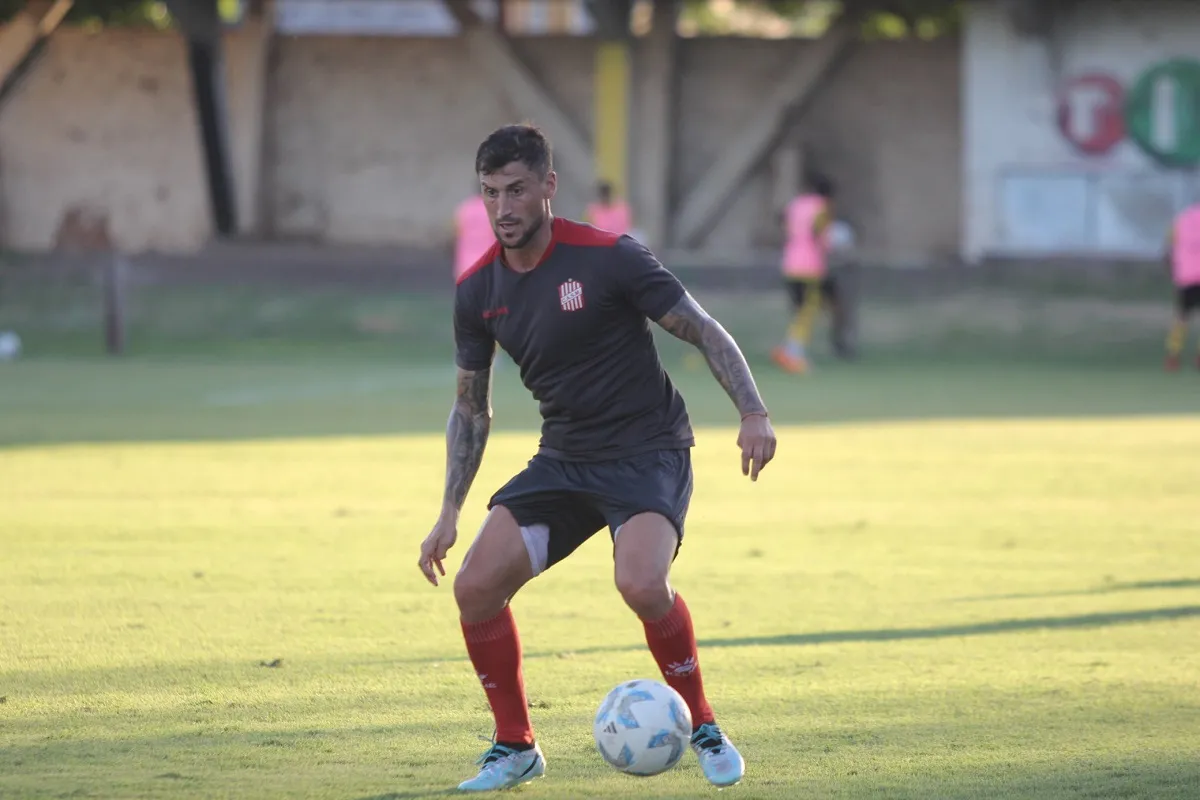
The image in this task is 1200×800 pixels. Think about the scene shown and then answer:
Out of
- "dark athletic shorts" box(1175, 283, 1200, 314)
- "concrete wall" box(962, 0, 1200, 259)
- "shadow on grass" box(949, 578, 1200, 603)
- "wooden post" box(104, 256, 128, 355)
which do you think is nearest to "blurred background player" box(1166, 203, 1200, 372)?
"dark athletic shorts" box(1175, 283, 1200, 314)

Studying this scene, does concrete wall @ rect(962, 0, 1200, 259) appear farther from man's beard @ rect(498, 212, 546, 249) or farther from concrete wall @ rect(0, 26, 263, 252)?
man's beard @ rect(498, 212, 546, 249)

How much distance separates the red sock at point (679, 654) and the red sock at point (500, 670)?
387mm

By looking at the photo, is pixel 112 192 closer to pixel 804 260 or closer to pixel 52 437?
pixel 804 260

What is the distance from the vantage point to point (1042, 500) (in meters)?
12.0

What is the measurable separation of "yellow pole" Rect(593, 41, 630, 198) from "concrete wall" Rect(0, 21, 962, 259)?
0.92 m

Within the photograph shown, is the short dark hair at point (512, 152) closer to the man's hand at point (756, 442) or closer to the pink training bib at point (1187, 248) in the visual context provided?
the man's hand at point (756, 442)

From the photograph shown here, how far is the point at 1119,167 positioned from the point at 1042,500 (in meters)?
13.9

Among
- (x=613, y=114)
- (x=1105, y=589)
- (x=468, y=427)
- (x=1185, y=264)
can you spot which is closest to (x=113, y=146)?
(x=613, y=114)

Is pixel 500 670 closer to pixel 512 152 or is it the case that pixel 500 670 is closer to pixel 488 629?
pixel 488 629

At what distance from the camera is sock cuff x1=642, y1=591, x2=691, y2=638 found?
5320mm

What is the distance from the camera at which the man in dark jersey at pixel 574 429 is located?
530 cm

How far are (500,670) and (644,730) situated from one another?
0.45 metres

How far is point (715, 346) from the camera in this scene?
550 cm

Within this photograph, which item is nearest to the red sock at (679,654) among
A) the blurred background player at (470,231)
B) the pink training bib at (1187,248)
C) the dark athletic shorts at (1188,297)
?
the blurred background player at (470,231)
